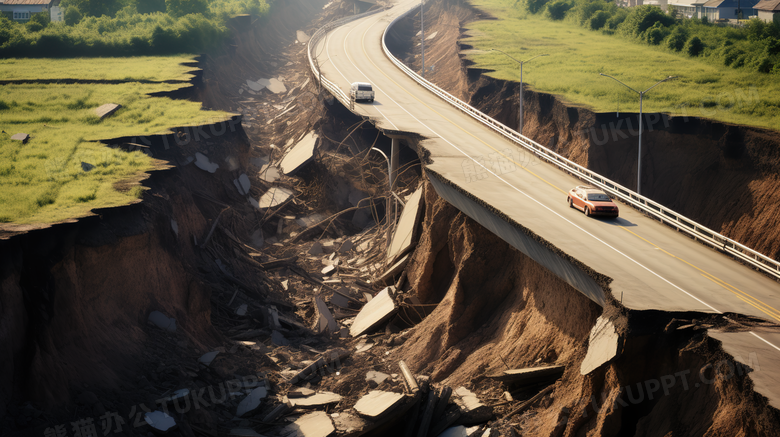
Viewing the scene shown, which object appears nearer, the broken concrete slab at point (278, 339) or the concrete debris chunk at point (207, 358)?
the concrete debris chunk at point (207, 358)

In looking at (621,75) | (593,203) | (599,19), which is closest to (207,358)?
(593,203)

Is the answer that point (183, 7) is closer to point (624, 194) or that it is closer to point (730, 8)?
point (624, 194)

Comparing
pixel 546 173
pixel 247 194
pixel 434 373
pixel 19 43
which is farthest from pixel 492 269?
pixel 19 43

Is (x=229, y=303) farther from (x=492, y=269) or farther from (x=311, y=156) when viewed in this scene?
(x=311, y=156)

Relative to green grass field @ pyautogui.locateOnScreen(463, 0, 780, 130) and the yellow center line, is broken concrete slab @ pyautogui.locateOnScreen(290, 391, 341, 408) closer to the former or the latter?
the yellow center line

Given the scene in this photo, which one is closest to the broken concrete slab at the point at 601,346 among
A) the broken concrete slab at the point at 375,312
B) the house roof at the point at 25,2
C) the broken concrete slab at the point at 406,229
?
the broken concrete slab at the point at 375,312

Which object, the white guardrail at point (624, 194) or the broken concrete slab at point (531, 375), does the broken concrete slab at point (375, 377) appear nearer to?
the broken concrete slab at point (531, 375)

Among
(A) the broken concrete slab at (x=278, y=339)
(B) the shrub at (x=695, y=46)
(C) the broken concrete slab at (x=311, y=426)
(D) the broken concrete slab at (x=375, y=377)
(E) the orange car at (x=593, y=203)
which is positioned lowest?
(A) the broken concrete slab at (x=278, y=339)
